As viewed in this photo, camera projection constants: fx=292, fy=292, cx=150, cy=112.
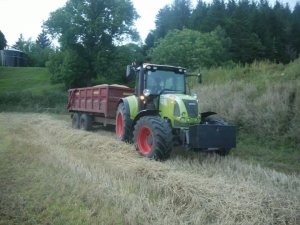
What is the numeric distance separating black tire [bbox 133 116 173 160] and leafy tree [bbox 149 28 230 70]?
1941 cm

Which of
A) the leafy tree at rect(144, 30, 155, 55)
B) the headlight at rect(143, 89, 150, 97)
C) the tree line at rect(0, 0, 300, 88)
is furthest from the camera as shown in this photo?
the leafy tree at rect(144, 30, 155, 55)

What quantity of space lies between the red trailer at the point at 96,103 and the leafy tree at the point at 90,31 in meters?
17.5

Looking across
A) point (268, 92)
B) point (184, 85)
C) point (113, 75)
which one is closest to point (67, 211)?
point (184, 85)

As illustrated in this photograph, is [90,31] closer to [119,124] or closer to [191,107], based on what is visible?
[119,124]

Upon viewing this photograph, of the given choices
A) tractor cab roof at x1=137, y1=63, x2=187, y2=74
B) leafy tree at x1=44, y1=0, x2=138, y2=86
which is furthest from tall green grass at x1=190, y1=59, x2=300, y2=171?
leafy tree at x1=44, y1=0, x2=138, y2=86

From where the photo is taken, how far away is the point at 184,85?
26.2 feet

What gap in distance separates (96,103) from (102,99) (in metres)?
0.57

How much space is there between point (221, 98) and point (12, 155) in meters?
7.55

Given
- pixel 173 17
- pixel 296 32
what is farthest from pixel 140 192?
pixel 296 32

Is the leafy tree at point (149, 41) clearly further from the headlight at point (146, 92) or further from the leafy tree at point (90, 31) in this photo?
the headlight at point (146, 92)

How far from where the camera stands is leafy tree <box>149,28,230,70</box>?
27547 millimetres

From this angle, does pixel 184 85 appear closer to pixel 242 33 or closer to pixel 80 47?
pixel 80 47

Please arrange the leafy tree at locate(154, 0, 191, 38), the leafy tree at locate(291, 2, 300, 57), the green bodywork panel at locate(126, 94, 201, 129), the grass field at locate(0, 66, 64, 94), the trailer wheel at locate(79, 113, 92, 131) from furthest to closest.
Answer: the leafy tree at locate(154, 0, 191, 38) → the leafy tree at locate(291, 2, 300, 57) → the grass field at locate(0, 66, 64, 94) → the trailer wheel at locate(79, 113, 92, 131) → the green bodywork panel at locate(126, 94, 201, 129)

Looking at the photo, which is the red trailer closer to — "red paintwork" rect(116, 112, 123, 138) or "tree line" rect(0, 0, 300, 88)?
"red paintwork" rect(116, 112, 123, 138)
